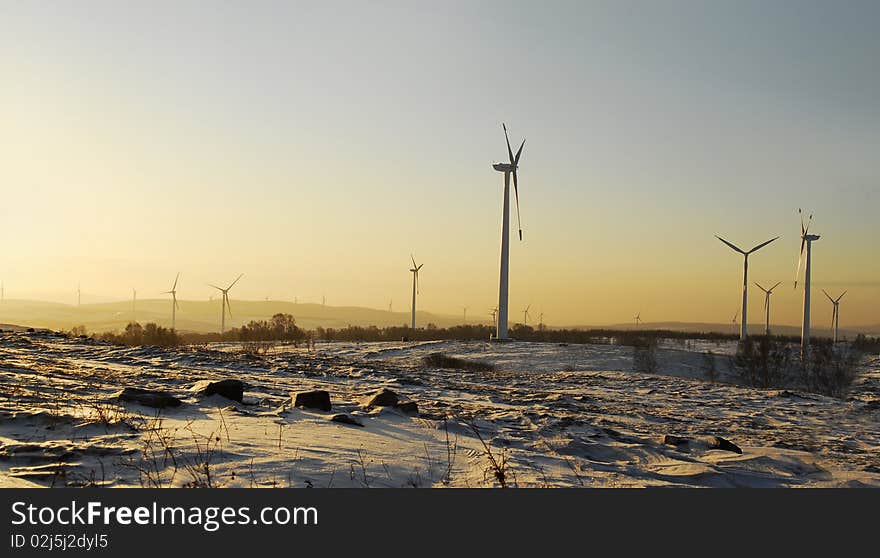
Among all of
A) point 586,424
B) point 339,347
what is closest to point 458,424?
point 586,424

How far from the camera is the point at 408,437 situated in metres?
8.17

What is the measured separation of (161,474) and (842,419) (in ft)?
42.7

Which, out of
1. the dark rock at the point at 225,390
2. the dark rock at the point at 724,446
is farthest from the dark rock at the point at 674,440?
the dark rock at the point at 225,390

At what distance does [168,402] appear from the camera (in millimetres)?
9062

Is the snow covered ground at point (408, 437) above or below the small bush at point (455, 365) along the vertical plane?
above

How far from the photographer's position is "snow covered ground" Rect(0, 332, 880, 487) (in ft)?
19.6

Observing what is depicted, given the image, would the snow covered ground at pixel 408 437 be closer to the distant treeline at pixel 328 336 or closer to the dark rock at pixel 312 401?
the dark rock at pixel 312 401

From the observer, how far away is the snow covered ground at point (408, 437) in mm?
5977

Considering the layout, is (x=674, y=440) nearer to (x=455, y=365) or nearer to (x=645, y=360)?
(x=455, y=365)

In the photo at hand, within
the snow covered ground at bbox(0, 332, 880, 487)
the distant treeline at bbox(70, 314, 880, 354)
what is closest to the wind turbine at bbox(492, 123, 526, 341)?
the distant treeline at bbox(70, 314, 880, 354)

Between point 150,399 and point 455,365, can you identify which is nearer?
point 150,399

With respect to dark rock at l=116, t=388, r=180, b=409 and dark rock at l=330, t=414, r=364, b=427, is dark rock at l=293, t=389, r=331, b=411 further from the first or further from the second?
dark rock at l=116, t=388, r=180, b=409

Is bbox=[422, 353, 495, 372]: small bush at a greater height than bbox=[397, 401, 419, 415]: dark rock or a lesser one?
lesser

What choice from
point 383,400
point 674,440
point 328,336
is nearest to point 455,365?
point 383,400
